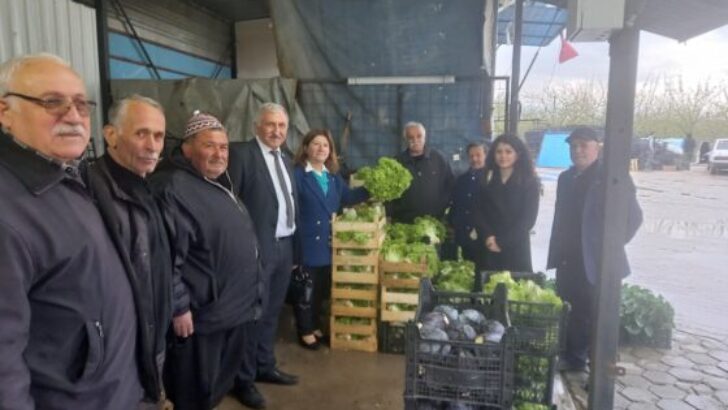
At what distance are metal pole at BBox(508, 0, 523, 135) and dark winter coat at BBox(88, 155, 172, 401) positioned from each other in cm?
435

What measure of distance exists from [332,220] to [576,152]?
1.89 meters

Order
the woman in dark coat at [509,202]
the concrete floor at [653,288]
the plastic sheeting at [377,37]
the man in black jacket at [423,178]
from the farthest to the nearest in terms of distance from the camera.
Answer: the plastic sheeting at [377,37] → the man in black jacket at [423,178] → the woman in dark coat at [509,202] → the concrete floor at [653,288]

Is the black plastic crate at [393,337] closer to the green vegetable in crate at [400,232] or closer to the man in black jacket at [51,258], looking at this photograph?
the green vegetable in crate at [400,232]

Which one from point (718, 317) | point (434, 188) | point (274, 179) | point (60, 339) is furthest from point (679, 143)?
point (60, 339)

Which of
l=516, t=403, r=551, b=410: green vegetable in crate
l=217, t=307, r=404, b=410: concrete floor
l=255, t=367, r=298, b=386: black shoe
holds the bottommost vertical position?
l=217, t=307, r=404, b=410: concrete floor

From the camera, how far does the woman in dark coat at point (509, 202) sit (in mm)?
3512

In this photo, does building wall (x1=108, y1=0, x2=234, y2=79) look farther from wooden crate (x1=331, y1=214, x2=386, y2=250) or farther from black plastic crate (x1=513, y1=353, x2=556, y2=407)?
black plastic crate (x1=513, y1=353, x2=556, y2=407)

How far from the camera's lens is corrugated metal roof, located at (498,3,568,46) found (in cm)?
727

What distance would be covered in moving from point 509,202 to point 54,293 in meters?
3.00

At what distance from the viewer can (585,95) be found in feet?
101

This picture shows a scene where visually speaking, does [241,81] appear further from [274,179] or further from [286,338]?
[286,338]

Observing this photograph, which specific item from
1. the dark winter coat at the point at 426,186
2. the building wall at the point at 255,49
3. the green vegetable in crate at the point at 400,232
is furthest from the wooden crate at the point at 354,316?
the building wall at the point at 255,49

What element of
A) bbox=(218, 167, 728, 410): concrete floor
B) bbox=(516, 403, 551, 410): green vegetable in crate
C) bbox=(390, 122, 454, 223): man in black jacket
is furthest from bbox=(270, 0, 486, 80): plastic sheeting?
bbox=(516, 403, 551, 410): green vegetable in crate

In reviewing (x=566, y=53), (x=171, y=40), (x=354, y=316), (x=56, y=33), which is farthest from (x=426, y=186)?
(x=171, y=40)
